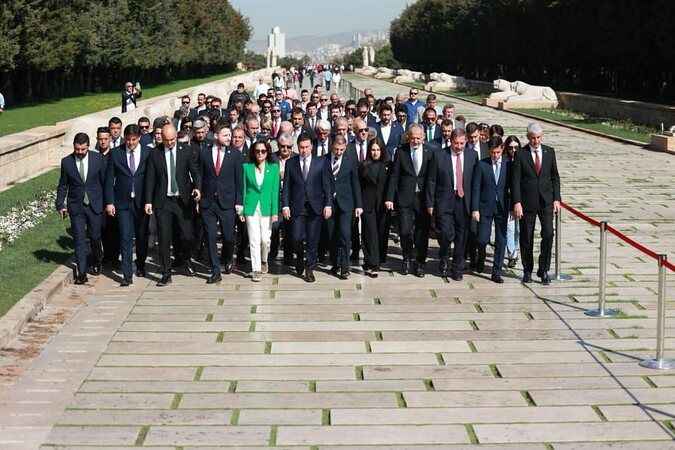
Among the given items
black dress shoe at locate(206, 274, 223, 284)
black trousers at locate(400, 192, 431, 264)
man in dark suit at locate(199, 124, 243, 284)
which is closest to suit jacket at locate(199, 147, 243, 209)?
man in dark suit at locate(199, 124, 243, 284)

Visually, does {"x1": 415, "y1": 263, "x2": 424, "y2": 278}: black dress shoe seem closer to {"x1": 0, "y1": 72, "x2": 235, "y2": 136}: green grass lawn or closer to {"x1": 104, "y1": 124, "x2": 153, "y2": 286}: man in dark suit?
{"x1": 104, "y1": 124, "x2": 153, "y2": 286}: man in dark suit

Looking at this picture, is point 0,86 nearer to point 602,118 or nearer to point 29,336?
point 602,118

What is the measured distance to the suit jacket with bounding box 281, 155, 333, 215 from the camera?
1253 centimetres

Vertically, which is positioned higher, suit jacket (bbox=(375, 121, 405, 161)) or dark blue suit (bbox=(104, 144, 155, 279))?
suit jacket (bbox=(375, 121, 405, 161))

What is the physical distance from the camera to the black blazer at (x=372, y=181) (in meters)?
12.8

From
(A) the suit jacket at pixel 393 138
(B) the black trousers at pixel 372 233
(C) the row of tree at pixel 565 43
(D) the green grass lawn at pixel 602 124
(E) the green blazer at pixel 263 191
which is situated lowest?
(D) the green grass lawn at pixel 602 124

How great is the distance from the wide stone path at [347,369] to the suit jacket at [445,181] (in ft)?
2.96

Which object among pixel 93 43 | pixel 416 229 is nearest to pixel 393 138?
pixel 416 229

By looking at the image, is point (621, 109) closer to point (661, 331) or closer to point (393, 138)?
point (393, 138)

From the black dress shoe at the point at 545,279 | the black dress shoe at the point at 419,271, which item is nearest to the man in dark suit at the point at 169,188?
the black dress shoe at the point at 419,271

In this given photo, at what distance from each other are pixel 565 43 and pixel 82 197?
4620 cm

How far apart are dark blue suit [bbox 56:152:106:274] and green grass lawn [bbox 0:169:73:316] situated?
0.53 metres

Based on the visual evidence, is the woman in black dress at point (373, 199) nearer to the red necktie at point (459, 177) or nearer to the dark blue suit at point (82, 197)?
the red necktie at point (459, 177)

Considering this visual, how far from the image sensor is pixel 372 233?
1277 cm
